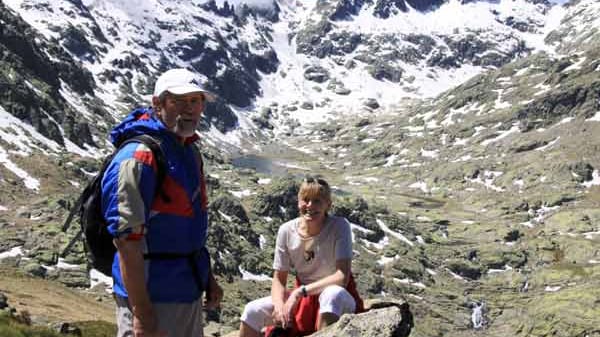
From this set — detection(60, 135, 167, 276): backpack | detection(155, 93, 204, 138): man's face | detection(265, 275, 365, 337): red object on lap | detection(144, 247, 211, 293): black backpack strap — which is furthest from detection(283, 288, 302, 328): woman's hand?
detection(155, 93, 204, 138): man's face

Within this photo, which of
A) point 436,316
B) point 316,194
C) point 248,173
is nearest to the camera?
point 316,194

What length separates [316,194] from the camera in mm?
9359

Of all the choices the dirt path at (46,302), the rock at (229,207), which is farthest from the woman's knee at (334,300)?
the rock at (229,207)

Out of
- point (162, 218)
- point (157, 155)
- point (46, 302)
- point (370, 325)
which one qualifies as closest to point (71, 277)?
point (46, 302)

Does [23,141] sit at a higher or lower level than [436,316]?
higher

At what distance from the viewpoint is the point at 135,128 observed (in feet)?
22.6

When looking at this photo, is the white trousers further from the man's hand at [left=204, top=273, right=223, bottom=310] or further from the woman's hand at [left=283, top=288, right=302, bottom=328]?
the man's hand at [left=204, top=273, right=223, bottom=310]

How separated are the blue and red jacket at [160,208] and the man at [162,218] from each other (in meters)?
0.01

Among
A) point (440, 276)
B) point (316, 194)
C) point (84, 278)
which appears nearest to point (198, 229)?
point (316, 194)

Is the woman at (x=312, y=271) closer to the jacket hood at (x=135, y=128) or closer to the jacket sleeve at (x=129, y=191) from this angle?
the jacket hood at (x=135, y=128)

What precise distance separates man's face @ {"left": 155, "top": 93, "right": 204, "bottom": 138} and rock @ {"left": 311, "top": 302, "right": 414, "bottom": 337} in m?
3.60

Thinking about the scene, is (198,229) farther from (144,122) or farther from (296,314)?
(296,314)

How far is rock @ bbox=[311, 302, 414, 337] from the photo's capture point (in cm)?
855

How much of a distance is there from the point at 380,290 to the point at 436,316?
1026cm
